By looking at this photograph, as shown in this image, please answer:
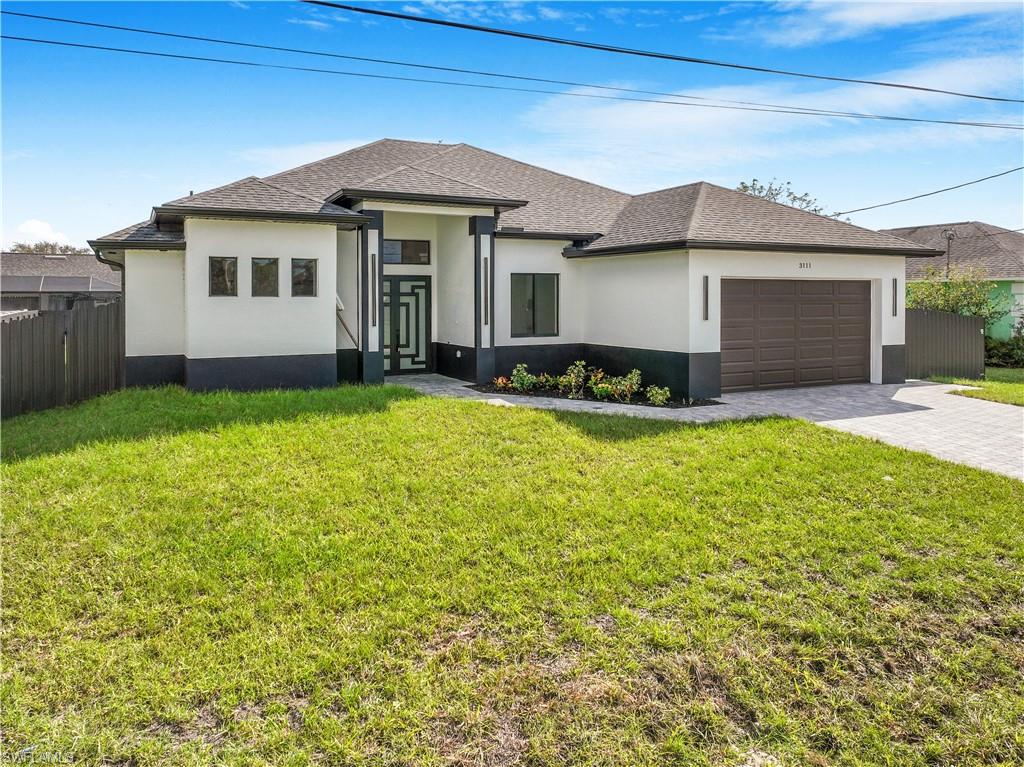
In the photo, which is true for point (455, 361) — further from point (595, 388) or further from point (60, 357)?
point (60, 357)

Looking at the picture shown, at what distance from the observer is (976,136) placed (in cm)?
2112

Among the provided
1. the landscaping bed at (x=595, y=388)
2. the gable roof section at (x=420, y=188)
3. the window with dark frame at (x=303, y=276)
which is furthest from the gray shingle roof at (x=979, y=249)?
the window with dark frame at (x=303, y=276)

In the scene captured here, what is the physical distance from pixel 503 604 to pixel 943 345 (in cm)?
1631

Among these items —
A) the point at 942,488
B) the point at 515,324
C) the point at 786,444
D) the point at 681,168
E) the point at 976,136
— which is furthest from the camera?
the point at 681,168

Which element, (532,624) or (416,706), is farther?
(532,624)

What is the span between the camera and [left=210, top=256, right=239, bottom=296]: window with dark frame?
40.5 ft

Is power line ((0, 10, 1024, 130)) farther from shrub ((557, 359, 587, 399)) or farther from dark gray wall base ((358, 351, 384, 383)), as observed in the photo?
shrub ((557, 359, 587, 399))

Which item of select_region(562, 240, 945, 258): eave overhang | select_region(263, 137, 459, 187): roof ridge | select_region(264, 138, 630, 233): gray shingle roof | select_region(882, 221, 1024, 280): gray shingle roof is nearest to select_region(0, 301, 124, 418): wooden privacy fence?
select_region(264, 138, 630, 233): gray shingle roof

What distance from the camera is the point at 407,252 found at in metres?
16.1

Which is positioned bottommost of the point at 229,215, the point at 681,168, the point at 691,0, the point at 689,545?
the point at 689,545

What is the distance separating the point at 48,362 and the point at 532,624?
10.7 meters

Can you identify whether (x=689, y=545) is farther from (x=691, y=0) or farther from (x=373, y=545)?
(x=691, y=0)

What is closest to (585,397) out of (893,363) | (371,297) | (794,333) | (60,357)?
(371,297)

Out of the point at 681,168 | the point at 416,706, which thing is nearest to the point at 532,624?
the point at 416,706
